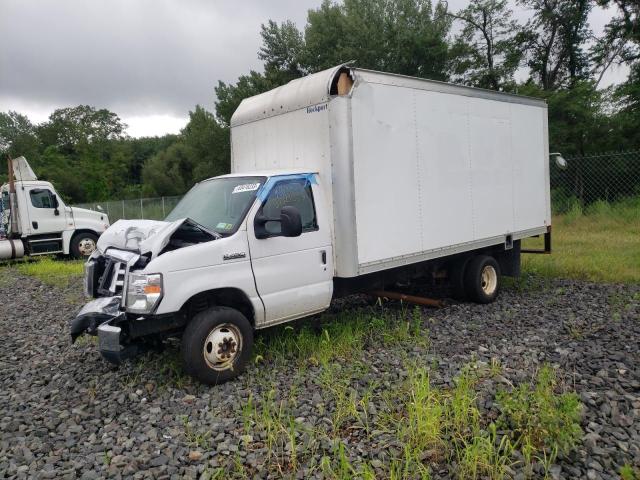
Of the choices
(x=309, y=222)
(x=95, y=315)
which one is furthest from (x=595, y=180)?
(x=95, y=315)

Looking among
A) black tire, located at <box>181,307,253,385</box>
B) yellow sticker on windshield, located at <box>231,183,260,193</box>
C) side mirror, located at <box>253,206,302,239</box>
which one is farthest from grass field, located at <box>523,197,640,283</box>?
black tire, located at <box>181,307,253,385</box>

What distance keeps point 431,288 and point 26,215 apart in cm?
1218

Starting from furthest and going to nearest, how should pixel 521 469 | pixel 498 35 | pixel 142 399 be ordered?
1. pixel 498 35
2. pixel 142 399
3. pixel 521 469

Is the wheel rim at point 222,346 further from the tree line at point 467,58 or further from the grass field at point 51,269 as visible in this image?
the tree line at point 467,58

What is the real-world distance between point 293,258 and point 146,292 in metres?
1.61

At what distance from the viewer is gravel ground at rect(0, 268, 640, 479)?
3617 mm

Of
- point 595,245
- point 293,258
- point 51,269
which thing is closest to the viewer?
point 293,258

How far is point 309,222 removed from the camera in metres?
5.68

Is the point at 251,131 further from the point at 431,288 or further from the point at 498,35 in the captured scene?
the point at 498,35

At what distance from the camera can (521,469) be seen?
334 cm

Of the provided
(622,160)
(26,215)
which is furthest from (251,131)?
(622,160)

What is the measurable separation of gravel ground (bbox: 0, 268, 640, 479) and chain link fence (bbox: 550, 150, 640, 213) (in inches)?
373

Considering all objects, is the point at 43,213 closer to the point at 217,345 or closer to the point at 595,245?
the point at 217,345

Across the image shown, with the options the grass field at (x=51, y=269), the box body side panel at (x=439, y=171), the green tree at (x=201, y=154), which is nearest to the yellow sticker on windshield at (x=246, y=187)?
the box body side panel at (x=439, y=171)
